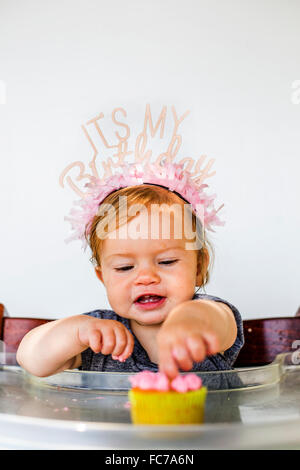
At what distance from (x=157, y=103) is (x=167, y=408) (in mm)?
949

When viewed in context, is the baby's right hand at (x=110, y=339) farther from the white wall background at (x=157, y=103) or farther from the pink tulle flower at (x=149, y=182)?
the white wall background at (x=157, y=103)

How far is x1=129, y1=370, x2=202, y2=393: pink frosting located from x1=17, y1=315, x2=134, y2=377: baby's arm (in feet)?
0.41

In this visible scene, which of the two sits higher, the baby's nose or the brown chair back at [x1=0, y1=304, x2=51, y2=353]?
the baby's nose

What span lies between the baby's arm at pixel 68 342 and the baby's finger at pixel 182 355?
0.55 ft

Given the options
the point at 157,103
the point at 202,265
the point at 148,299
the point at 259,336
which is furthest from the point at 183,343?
the point at 157,103

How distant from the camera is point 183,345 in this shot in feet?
1.11

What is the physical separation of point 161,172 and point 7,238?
0.69 m

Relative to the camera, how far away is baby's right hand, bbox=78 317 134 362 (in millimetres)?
498

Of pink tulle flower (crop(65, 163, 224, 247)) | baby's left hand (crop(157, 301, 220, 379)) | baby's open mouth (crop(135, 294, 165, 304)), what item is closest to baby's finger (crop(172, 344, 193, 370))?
baby's left hand (crop(157, 301, 220, 379))

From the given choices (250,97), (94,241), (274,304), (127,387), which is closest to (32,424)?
(127,387)

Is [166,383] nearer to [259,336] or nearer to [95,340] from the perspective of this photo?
[95,340]

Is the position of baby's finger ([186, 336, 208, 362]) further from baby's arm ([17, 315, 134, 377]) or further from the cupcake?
baby's arm ([17, 315, 134, 377])

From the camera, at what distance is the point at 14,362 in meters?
0.72

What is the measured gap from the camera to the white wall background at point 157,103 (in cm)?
122
